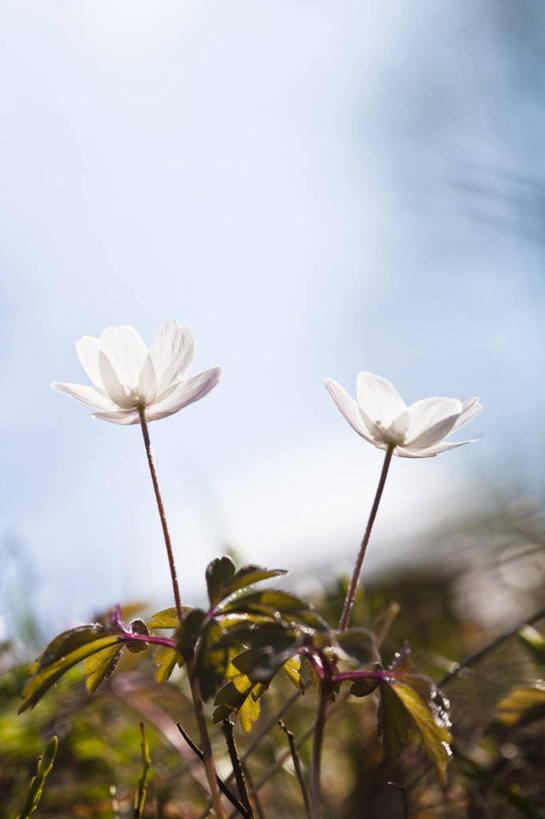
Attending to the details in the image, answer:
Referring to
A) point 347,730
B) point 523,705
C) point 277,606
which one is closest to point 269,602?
point 277,606

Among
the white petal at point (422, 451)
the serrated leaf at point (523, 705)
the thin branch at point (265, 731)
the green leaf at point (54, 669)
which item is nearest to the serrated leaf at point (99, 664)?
the green leaf at point (54, 669)

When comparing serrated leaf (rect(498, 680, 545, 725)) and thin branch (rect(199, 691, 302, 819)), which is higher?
thin branch (rect(199, 691, 302, 819))

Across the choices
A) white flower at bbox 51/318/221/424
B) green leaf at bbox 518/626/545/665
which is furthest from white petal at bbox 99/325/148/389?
green leaf at bbox 518/626/545/665

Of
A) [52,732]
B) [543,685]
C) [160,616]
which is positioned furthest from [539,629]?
[160,616]

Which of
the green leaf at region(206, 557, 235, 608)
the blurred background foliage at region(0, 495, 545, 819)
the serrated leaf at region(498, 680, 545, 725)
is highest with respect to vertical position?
the green leaf at region(206, 557, 235, 608)

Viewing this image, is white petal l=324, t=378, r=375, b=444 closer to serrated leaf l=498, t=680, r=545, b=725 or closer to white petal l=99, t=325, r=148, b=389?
white petal l=99, t=325, r=148, b=389

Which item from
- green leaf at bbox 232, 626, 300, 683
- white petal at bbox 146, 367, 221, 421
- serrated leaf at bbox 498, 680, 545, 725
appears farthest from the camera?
serrated leaf at bbox 498, 680, 545, 725
